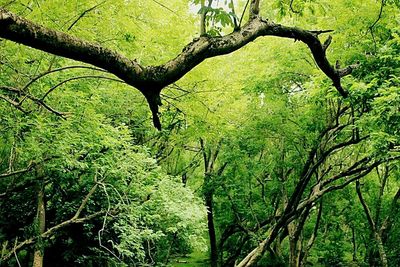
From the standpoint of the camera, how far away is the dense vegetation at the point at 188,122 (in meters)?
4.46

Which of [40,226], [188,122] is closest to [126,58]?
[188,122]

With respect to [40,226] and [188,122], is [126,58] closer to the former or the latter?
[188,122]

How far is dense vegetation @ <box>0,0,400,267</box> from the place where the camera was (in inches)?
175

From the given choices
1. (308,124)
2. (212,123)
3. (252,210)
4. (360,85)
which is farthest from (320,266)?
(360,85)

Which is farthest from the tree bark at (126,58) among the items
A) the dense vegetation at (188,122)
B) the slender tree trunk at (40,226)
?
the slender tree trunk at (40,226)

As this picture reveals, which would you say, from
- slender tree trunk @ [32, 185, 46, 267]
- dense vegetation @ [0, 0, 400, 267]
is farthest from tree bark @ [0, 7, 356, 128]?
A: slender tree trunk @ [32, 185, 46, 267]

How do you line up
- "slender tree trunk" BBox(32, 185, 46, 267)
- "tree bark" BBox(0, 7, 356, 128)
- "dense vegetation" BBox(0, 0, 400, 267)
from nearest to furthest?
"tree bark" BBox(0, 7, 356, 128)
"dense vegetation" BBox(0, 0, 400, 267)
"slender tree trunk" BBox(32, 185, 46, 267)

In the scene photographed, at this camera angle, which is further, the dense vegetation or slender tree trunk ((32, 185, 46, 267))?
slender tree trunk ((32, 185, 46, 267))

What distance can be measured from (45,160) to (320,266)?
16560 mm

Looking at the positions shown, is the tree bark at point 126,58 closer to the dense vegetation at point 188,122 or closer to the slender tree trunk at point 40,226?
the dense vegetation at point 188,122

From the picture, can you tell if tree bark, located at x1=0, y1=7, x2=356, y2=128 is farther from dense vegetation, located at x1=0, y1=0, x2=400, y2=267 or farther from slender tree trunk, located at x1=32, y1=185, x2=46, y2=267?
slender tree trunk, located at x1=32, y1=185, x2=46, y2=267

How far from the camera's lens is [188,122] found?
36.5ft

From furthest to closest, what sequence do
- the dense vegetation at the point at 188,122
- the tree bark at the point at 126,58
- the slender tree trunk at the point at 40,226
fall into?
the slender tree trunk at the point at 40,226, the dense vegetation at the point at 188,122, the tree bark at the point at 126,58

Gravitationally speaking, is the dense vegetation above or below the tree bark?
above
